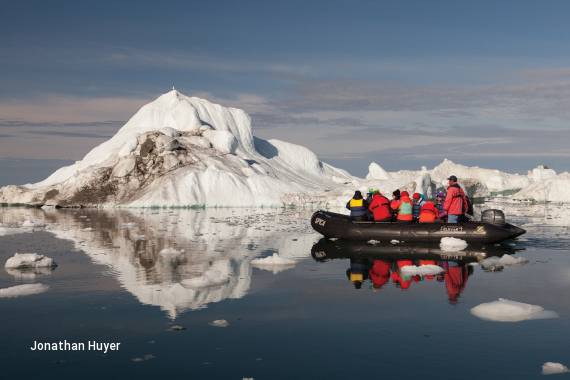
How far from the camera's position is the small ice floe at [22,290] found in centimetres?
1171

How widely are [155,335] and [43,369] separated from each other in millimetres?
1805

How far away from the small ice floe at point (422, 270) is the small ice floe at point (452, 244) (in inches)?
157

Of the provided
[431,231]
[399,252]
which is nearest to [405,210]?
[431,231]

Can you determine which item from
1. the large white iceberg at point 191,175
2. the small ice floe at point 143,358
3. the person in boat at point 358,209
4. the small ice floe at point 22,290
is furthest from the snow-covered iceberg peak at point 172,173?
the small ice floe at point 143,358

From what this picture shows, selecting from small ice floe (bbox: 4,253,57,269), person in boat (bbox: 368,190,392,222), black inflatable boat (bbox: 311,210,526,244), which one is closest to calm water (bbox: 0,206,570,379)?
small ice floe (bbox: 4,253,57,269)

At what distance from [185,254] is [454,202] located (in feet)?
31.0

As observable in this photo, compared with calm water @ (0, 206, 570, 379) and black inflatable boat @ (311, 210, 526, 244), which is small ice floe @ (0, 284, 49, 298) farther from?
black inflatable boat @ (311, 210, 526, 244)

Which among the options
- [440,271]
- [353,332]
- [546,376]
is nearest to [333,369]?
[353,332]

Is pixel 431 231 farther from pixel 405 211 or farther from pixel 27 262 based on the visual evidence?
pixel 27 262

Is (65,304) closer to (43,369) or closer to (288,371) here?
(43,369)

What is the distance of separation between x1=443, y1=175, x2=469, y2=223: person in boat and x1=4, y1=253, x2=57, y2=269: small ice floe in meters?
13.0

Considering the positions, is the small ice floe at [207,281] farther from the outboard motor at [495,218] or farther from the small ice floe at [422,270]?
the outboard motor at [495,218]

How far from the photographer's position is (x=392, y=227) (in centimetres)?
1984

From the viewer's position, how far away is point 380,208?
20781 millimetres
